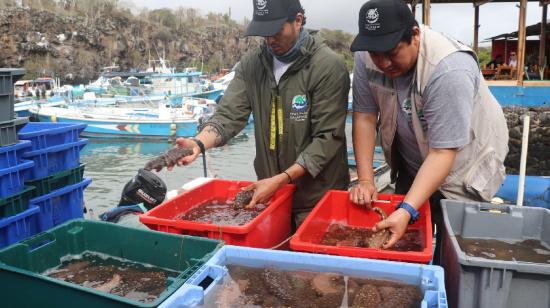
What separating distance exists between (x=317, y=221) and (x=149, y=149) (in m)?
20.1

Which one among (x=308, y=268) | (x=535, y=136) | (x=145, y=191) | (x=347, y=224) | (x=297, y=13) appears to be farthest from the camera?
(x=535, y=136)

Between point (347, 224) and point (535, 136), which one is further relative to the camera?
point (535, 136)

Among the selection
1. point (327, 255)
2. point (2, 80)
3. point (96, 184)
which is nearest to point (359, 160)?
point (327, 255)

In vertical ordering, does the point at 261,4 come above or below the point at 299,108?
above

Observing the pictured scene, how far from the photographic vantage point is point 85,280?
1966 mm

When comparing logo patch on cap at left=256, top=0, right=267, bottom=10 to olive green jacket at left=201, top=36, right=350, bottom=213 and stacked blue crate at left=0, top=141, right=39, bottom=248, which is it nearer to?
olive green jacket at left=201, top=36, right=350, bottom=213

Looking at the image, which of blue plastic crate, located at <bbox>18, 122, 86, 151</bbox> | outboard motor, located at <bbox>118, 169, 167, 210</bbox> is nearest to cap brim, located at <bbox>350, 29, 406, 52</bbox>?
blue plastic crate, located at <bbox>18, 122, 86, 151</bbox>

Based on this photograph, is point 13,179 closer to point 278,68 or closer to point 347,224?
point 278,68

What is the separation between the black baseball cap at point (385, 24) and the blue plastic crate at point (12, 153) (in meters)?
1.87

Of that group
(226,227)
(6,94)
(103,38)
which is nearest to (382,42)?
(226,227)

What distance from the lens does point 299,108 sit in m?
2.72

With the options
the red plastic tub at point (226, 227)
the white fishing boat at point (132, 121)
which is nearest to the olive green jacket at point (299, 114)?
the red plastic tub at point (226, 227)

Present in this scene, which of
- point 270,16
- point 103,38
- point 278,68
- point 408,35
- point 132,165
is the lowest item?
point 132,165

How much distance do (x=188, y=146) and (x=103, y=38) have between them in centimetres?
4273
